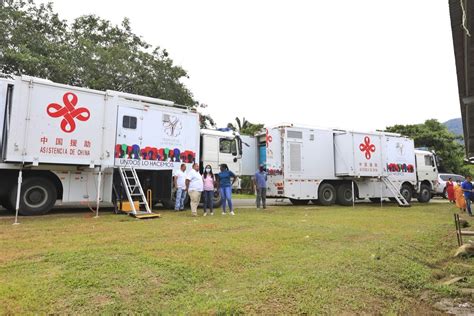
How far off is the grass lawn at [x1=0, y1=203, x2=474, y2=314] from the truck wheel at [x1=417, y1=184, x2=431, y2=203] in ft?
43.4

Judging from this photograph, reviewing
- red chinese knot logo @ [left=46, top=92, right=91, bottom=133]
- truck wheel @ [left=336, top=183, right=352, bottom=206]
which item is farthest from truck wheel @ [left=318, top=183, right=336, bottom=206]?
red chinese knot logo @ [left=46, top=92, right=91, bottom=133]

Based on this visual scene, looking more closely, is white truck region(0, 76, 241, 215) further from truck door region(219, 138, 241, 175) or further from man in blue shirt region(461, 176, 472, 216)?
man in blue shirt region(461, 176, 472, 216)

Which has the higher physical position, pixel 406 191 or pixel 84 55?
pixel 84 55

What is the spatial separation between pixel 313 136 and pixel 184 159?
247 inches

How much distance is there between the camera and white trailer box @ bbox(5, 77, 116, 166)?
8.75 m

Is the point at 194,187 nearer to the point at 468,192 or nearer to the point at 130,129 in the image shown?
the point at 130,129

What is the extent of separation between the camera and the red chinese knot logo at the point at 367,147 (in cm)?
1623

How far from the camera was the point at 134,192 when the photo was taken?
1041 centimetres

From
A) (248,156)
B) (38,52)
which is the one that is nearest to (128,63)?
(38,52)

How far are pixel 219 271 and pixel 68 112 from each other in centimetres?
730

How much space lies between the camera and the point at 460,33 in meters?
4.85

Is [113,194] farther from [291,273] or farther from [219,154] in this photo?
[291,273]

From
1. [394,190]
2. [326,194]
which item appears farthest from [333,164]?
[394,190]

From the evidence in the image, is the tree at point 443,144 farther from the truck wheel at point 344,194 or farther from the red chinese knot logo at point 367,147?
the truck wheel at point 344,194
